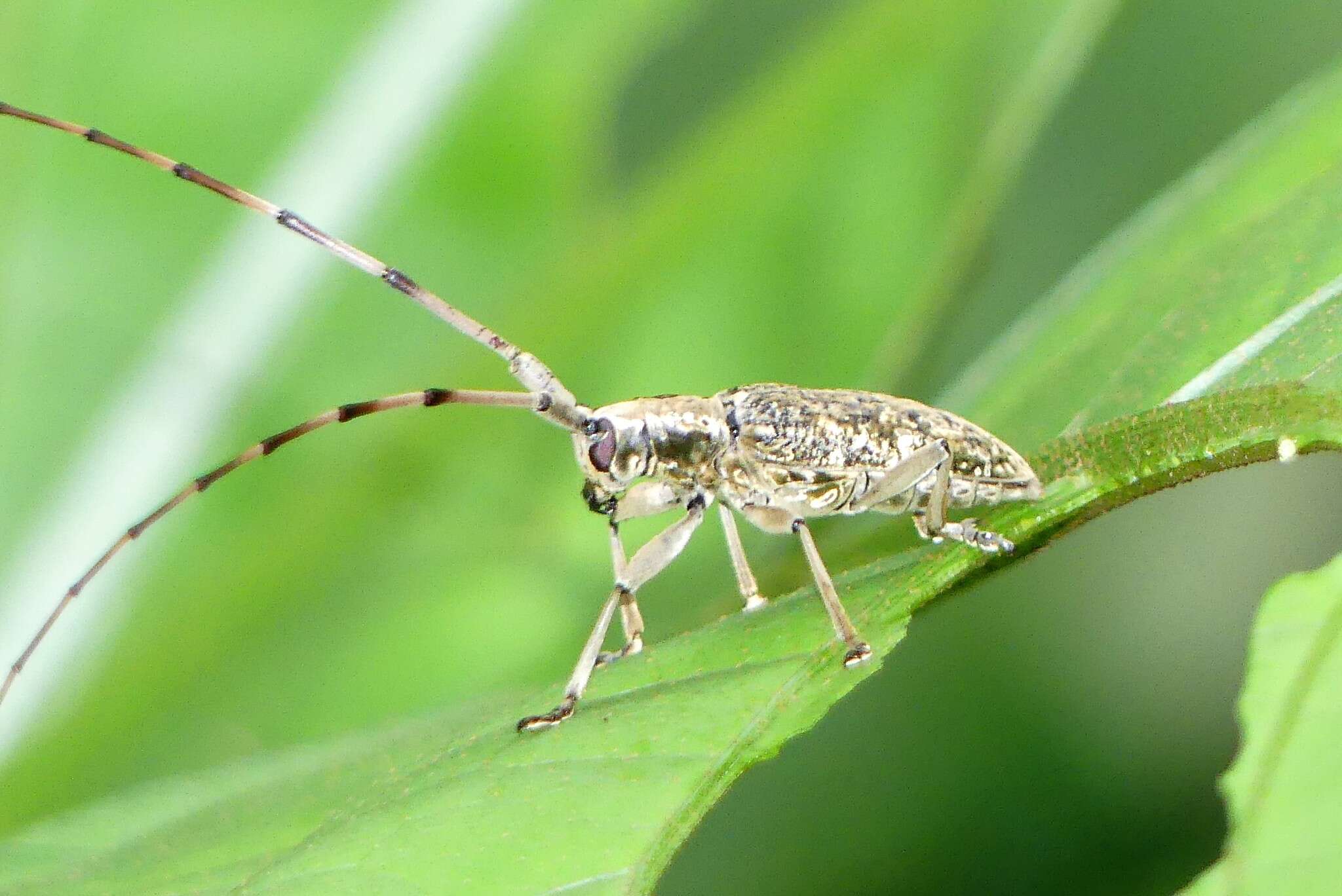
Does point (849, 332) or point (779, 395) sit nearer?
point (779, 395)

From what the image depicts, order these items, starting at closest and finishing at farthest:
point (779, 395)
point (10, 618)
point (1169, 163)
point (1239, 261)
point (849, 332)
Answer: point (1239, 261)
point (779, 395)
point (10, 618)
point (849, 332)
point (1169, 163)

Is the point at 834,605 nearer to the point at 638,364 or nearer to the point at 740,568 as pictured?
the point at 740,568

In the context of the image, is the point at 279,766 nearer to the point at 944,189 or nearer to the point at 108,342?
the point at 108,342

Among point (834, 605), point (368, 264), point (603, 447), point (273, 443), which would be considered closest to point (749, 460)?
point (603, 447)

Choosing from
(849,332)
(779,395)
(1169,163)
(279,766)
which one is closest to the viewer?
(279,766)

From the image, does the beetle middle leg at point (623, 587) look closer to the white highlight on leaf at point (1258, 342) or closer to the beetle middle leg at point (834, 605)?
the beetle middle leg at point (834, 605)

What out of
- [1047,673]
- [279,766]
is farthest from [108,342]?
[1047,673]
